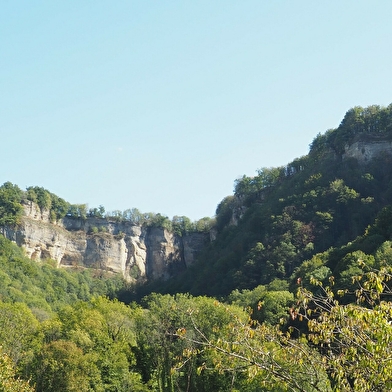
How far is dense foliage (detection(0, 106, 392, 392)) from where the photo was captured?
9648 millimetres

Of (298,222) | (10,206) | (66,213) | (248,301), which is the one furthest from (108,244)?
(248,301)

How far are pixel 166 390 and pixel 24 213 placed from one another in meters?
→ 80.6

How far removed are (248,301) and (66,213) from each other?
228 feet

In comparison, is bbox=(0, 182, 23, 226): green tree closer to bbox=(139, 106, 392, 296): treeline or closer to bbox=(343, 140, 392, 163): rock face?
bbox=(139, 106, 392, 296): treeline

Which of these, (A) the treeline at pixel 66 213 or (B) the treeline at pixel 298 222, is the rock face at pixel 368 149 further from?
(A) the treeline at pixel 66 213

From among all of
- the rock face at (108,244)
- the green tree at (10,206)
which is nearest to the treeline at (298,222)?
the rock face at (108,244)

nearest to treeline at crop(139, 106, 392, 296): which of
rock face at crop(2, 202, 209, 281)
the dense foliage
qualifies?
the dense foliage

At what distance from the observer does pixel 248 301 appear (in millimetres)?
62250

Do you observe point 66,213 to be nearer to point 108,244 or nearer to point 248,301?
point 108,244

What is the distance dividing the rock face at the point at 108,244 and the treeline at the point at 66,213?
4.14ft

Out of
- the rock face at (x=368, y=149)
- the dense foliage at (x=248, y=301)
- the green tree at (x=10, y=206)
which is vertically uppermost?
the rock face at (x=368, y=149)

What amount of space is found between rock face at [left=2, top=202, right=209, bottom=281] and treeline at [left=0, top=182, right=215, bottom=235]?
4.14 feet

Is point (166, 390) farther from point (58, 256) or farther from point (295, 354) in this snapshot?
point (58, 256)

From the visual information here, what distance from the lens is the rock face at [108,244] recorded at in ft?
361
